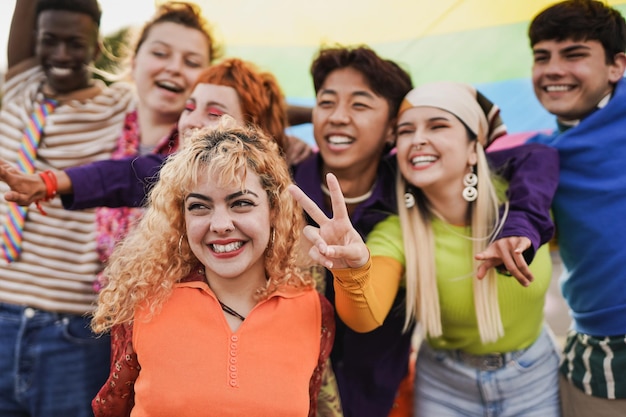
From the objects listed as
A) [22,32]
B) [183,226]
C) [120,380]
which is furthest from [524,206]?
[22,32]

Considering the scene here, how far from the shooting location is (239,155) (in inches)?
93.4

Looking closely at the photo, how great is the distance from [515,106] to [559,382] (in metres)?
1.56

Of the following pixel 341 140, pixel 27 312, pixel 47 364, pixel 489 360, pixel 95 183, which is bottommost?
pixel 47 364

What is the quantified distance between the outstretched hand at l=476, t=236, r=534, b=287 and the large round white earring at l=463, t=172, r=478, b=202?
0.39 metres

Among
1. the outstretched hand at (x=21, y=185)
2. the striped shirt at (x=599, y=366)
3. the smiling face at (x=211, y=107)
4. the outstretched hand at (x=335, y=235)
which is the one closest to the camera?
the outstretched hand at (x=335, y=235)

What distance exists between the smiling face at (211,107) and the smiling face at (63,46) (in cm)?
74

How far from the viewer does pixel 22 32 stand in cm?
342

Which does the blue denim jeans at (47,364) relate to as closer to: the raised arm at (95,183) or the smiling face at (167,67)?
the raised arm at (95,183)

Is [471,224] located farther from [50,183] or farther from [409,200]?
[50,183]

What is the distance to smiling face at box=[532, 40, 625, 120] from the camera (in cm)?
305

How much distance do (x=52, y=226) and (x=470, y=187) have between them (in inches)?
74.9

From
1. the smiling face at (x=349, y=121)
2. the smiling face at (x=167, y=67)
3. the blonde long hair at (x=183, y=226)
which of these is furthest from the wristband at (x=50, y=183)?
the smiling face at (x=349, y=121)

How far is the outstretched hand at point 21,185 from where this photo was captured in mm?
2562

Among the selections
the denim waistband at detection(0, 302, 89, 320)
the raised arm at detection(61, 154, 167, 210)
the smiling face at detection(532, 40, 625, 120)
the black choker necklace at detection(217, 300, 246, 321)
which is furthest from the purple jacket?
the black choker necklace at detection(217, 300, 246, 321)
